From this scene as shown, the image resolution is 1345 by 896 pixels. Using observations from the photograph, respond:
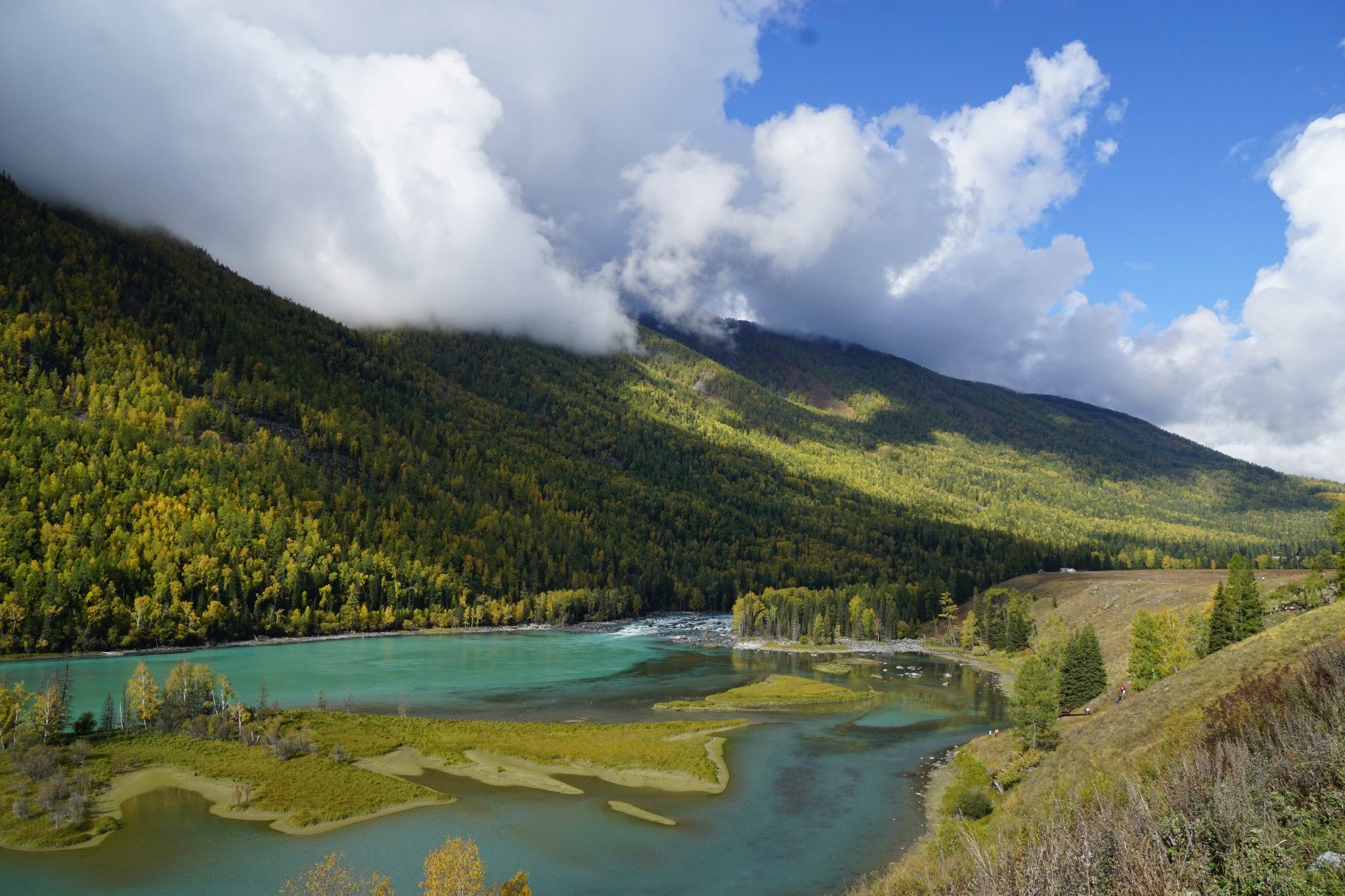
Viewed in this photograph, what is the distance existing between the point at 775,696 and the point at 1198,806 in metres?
80.2

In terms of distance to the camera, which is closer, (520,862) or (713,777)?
(520,862)

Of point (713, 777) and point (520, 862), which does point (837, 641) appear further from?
point (520, 862)

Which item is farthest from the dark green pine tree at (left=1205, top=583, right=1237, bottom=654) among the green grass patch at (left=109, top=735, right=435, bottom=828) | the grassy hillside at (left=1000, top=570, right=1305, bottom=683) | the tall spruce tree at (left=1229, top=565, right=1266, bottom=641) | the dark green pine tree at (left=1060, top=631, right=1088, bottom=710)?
the green grass patch at (left=109, top=735, right=435, bottom=828)

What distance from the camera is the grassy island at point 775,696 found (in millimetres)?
91500

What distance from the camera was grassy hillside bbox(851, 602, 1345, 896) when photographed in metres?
17.3

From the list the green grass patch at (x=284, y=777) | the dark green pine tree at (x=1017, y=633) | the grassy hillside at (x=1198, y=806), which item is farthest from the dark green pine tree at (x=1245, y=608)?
the dark green pine tree at (x=1017, y=633)

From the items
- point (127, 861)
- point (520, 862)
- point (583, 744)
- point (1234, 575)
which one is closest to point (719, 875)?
point (520, 862)

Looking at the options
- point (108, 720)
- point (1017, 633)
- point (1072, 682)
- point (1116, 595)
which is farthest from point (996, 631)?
point (108, 720)

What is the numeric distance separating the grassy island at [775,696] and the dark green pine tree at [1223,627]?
138 ft

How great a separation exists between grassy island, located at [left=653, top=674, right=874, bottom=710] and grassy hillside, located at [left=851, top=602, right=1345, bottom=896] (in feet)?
157

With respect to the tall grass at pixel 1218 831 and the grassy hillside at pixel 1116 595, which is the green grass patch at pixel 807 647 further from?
Result: the tall grass at pixel 1218 831

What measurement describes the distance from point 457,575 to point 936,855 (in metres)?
171

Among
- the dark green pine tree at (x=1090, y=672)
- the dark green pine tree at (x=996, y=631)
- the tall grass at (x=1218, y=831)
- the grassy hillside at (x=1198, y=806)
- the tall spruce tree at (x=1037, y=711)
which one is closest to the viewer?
the tall grass at (x=1218, y=831)

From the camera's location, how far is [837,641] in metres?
162
